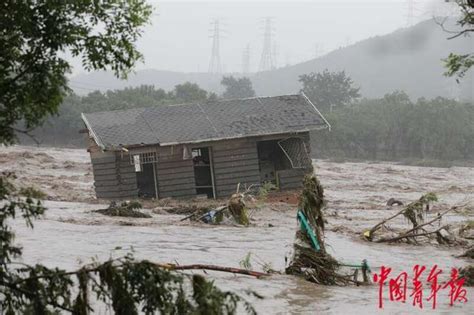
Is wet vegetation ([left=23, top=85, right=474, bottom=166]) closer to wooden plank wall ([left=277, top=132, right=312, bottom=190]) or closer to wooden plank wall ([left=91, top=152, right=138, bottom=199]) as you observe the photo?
wooden plank wall ([left=277, top=132, right=312, bottom=190])

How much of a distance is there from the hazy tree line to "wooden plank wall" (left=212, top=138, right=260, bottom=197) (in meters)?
28.5

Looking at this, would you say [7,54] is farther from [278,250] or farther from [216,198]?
[216,198]

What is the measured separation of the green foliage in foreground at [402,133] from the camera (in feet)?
183

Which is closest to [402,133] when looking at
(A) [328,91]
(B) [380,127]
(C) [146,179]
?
(B) [380,127]

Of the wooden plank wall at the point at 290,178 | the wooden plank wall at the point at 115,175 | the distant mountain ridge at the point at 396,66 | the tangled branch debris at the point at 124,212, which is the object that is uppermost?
the distant mountain ridge at the point at 396,66

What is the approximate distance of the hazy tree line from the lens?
56.0 metres

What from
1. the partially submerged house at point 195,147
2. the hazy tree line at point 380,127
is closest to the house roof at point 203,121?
the partially submerged house at point 195,147

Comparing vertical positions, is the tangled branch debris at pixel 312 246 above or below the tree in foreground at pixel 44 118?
below

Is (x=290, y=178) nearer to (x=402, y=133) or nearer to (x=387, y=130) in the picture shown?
(x=387, y=130)

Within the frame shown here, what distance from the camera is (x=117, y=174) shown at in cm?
2741

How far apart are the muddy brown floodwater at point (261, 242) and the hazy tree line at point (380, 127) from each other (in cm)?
1819

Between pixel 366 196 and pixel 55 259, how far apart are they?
22.4 meters

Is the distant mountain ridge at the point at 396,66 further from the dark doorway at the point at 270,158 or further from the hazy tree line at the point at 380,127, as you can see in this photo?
the dark doorway at the point at 270,158

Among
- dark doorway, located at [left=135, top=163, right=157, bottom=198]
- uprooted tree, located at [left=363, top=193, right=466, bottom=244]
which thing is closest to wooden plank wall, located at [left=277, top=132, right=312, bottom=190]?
dark doorway, located at [left=135, top=163, right=157, bottom=198]
